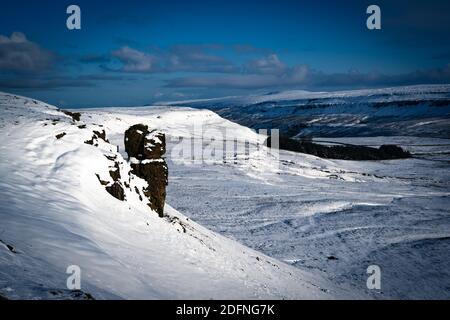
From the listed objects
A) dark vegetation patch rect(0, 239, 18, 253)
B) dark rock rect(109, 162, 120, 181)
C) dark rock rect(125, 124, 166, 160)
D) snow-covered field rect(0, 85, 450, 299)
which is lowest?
snow-covered field rect(0, 85, 450, 299)

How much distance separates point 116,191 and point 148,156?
548 cm

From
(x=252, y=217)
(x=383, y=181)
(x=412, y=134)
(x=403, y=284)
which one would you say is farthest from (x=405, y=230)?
(x=412, y=134)

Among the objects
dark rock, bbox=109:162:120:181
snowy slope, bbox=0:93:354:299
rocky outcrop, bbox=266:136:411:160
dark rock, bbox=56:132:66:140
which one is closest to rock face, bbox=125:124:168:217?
snowy slope, bbox=0:93:354:299

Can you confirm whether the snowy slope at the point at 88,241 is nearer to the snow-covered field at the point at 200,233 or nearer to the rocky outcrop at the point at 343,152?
the snow-covered field at the point at 200,233

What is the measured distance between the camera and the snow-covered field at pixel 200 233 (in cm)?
937

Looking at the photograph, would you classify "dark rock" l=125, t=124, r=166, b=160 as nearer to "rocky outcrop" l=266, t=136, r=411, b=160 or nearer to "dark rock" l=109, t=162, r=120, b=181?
"dark rock" l=109, t=162, r=120, b=181

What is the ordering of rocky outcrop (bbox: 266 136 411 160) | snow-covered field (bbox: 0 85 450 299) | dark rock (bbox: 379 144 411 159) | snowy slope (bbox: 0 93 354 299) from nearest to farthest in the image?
snowy slope (bbox: 0 93 354 299) < snow-covered field (bbox: 0 85 450 299) < rocky outcrop (bbox: 266 136 411 160) < dark rock (bbox: 379 144 411 159)

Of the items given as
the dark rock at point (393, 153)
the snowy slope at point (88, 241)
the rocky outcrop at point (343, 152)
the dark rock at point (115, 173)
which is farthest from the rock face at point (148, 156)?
the dark rock at point (393, 153)

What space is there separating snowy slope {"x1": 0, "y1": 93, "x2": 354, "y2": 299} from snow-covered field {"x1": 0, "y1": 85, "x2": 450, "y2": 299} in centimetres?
5

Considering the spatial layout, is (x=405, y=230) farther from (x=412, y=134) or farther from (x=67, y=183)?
(x=412, y=134)

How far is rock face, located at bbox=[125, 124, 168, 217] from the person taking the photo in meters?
21.6

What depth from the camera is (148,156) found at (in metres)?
21.8

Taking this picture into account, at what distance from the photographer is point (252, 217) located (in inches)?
1332
